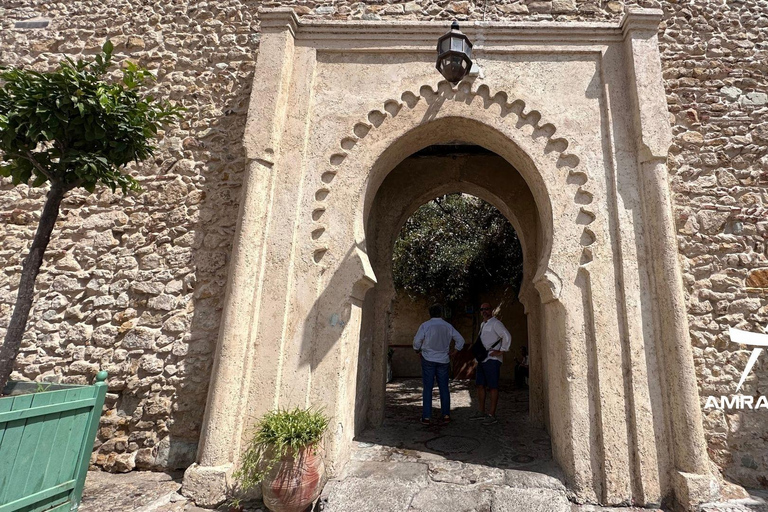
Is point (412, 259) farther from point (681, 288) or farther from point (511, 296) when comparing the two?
point (681, 288)

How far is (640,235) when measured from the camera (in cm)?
392

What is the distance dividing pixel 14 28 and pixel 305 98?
Result: 4190 millimetres

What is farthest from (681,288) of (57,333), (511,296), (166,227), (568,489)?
(511,296)

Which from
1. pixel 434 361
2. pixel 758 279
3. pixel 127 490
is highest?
pixel 758 279

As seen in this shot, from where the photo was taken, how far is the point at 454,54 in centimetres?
390

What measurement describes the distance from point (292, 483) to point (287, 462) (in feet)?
0.51

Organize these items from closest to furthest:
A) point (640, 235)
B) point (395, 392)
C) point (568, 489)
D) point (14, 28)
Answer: point (568, 489)
point (640, 235)
point (14, 28)
point (395, 392)

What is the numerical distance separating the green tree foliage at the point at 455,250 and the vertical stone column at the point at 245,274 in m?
7.45

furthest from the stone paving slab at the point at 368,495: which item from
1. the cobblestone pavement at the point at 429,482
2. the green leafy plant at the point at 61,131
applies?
the green leafy plant at the point at 61,131

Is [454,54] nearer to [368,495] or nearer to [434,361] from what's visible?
[434,361]

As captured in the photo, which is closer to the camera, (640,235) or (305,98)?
(640,235)

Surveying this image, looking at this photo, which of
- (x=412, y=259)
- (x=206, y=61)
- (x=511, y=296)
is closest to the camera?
(x=206, y=61)

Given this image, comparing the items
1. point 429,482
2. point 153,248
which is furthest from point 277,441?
point 153,248

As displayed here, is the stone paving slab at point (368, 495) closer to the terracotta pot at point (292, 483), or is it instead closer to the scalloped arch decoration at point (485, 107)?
the terracotta pot at point (292, 483)
